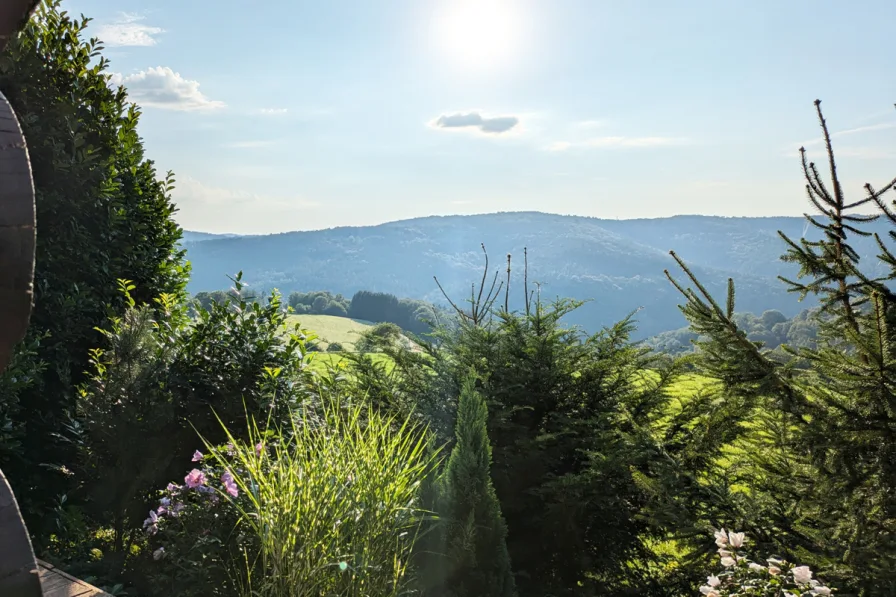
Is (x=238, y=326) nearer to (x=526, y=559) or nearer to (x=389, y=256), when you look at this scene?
(x=526, y=559)

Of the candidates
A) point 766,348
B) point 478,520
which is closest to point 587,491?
point 478,520

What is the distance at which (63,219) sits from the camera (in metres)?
4.92

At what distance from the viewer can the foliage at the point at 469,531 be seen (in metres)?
3.83

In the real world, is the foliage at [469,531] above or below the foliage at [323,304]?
above

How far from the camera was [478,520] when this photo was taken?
389 cm

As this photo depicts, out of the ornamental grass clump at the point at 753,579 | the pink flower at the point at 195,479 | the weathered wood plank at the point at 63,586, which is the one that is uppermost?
the pink flower at the point at 195,479

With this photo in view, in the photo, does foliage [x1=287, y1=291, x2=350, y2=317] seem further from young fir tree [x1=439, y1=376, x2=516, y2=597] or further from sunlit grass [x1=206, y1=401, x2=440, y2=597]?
sunlit grass [x1=206, y1=401, x2=440, y2=597]

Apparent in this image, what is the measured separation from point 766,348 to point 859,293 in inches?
25.2

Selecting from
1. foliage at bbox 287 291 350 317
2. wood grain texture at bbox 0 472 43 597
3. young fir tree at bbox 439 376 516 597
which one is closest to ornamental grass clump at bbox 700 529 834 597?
young fir tree at bbox 439 376 516 597

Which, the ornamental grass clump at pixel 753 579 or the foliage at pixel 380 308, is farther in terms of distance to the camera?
the foliage at pixel 380 308

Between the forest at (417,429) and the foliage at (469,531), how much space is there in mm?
17

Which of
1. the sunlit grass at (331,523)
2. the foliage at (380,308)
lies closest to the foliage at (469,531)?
the sunlit grass at (331,523)

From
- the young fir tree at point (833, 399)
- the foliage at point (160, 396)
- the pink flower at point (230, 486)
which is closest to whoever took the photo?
the young fir tree at point (833, 399)

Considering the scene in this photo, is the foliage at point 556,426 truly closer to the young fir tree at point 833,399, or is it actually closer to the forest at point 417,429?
the forest at point 417,429
